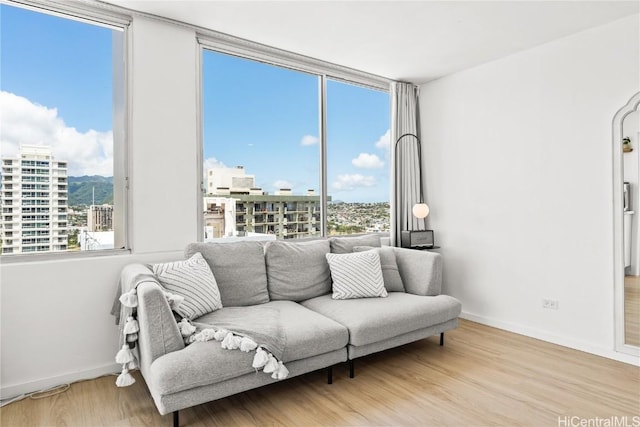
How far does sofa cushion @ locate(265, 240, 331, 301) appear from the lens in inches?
125

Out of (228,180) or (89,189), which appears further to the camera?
(228,180)

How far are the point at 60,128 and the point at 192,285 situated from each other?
1.49 metres

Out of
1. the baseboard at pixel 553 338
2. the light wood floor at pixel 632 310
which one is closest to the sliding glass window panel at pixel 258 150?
the baseboard at pixel 553 338

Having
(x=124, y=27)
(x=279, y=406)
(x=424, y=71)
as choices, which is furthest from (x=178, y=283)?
(x=424, y=71)

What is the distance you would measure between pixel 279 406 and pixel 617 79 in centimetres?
345

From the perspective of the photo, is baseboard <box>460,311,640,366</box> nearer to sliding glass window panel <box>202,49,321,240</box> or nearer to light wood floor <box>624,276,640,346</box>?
light wood floor <box>624,276,640,346</box>

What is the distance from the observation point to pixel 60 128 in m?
2.79

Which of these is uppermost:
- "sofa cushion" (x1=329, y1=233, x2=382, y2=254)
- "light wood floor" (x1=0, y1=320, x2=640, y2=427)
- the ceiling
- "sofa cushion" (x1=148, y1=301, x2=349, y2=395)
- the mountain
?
the ceiling

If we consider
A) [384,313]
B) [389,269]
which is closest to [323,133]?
[389,269]

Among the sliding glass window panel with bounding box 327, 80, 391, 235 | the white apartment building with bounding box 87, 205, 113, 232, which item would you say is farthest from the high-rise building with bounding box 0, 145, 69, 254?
the sliding glass window panel with bounding box 327, 80, 391, 235

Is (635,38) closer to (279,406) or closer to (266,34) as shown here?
(266,34)

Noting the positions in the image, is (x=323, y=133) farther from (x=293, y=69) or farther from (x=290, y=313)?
(x=290, y=313)

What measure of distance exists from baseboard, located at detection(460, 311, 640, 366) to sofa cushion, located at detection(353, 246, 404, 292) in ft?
3.65

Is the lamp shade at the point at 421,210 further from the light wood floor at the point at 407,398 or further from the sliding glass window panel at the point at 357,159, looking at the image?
the light wood floor at the point at 407,398
